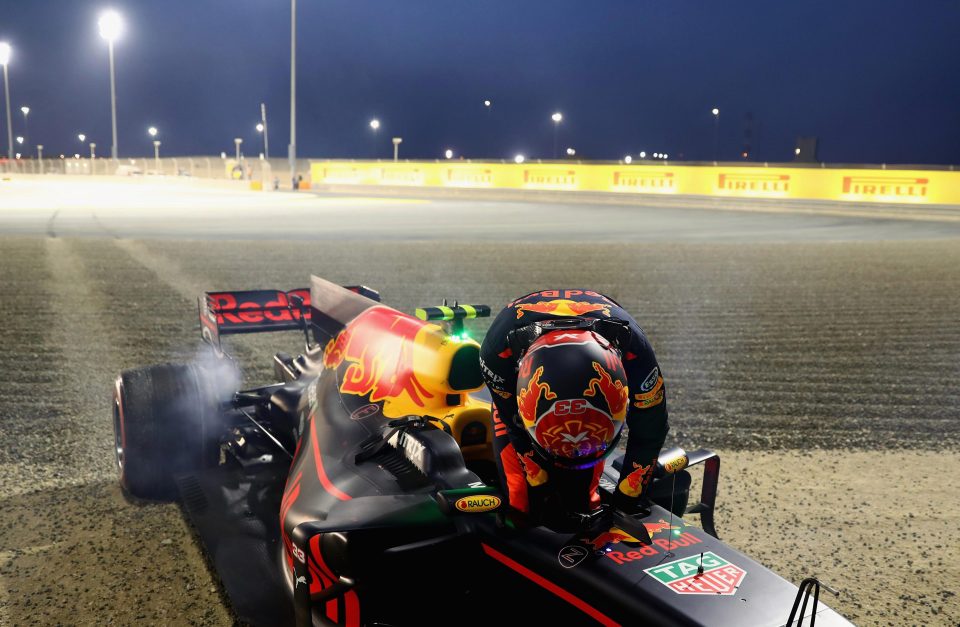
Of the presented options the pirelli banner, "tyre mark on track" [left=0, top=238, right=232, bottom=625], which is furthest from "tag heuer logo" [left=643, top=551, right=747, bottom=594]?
the pirelli banner

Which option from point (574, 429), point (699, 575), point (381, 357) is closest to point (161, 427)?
point (381, 357)

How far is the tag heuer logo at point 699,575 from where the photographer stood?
89.2 inches

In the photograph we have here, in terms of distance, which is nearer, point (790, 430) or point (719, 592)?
point (719, 592)

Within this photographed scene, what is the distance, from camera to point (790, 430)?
5812 millimetres

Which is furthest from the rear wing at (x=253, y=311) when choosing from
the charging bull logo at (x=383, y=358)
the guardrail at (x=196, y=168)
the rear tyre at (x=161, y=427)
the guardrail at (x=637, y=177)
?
the guardrail at (x=196, y=168)

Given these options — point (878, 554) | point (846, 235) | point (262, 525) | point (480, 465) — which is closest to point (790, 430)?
point (878, 554)

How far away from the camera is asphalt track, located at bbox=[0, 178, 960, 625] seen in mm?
3850

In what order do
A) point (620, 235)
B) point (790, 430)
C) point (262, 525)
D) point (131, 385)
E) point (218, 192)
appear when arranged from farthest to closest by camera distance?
point (218, 192)
point (620, 235)
point (790, 430)
point (131, 385)
point (262, 525)

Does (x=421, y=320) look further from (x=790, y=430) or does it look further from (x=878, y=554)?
(x=790, y=430)

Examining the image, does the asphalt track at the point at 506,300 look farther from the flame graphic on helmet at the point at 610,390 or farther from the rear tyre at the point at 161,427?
the flame graphic on helmet at the point at 610,390

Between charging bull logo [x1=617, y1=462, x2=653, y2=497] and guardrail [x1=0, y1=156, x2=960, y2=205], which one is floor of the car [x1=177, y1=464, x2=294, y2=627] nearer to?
charging bull logo [x1=617, y1=462, x2=653, y2=497]

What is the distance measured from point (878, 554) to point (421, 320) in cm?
245

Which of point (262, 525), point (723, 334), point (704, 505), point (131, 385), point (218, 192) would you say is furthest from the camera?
point (218, 192)

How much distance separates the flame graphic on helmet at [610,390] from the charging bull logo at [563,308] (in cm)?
31
